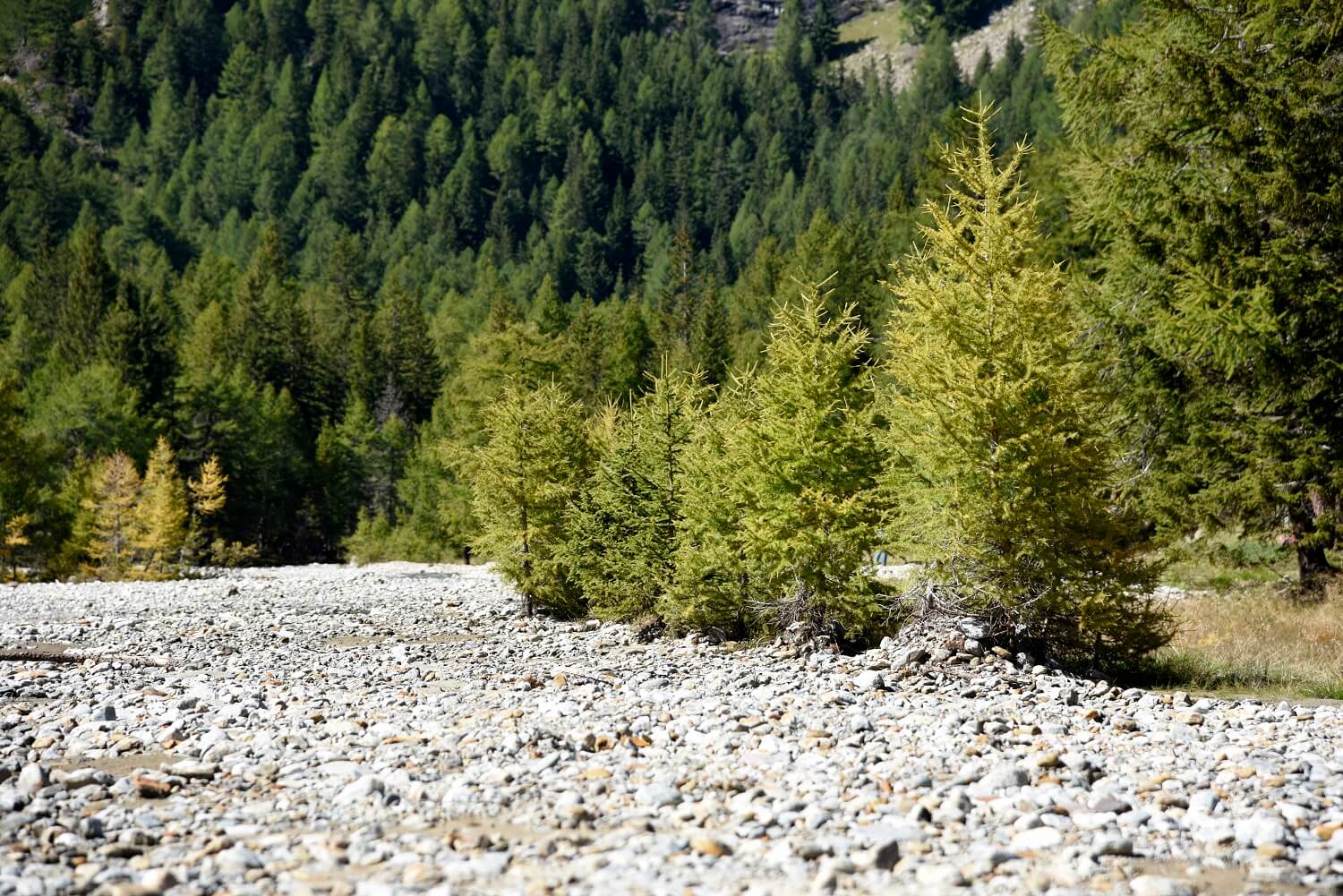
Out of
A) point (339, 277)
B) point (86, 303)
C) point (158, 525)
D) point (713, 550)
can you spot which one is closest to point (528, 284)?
point (339, 277)

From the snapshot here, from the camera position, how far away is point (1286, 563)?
20734 millimetres

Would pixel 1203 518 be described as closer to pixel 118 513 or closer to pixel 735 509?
pixel 735 509

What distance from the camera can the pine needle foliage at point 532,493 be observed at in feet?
75.2

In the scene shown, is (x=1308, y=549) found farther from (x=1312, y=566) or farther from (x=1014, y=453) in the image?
(x=1014, y=453)

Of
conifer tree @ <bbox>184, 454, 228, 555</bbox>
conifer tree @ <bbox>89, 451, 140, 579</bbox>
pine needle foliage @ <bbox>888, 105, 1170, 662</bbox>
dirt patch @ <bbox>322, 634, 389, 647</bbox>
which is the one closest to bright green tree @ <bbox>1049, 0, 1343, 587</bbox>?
pine needle foliage @ <bbox>888, 105, 1170, 662</bbox>

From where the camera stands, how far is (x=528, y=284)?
140750mm

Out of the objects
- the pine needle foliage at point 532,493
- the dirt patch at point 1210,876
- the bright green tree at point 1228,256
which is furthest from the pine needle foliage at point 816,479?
the dirt patch at point 1210,876

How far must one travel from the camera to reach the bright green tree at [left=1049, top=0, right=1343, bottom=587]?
52.6 ft

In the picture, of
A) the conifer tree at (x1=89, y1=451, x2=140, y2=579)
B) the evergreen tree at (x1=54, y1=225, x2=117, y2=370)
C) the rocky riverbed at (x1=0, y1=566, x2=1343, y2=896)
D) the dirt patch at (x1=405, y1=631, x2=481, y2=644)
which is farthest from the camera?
the evergreen tree at (x1=54, y1=225, x2=117, y2=370)

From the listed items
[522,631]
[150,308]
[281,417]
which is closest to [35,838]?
[522,631]

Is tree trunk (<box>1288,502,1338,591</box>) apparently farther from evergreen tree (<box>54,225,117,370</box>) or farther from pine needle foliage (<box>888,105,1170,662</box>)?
evergreen tree (<box>54,225,117,370</box>)

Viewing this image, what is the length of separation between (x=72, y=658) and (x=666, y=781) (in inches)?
501

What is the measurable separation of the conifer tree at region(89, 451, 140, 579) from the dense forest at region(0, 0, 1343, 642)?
0.63 ft

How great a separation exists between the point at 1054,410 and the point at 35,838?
37.1 ft
